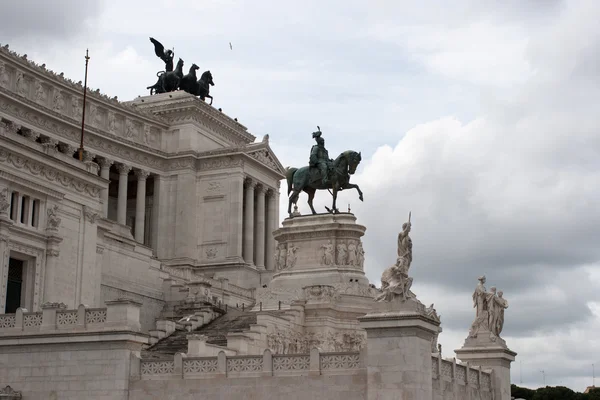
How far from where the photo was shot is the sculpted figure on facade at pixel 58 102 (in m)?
83.2

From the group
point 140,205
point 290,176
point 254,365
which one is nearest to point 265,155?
point 140,205

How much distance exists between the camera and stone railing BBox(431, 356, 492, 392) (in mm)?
40072

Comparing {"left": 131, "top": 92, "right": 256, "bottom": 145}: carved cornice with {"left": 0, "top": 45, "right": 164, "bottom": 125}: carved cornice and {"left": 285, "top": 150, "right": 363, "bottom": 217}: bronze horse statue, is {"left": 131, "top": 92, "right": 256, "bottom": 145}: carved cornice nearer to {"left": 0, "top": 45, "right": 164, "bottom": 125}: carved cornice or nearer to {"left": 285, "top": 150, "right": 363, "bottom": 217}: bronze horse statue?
{"left": 0, "top": 45, "right": 164, "bottom": 125}: carved cornice

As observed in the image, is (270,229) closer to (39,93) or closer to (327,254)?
(39,93)

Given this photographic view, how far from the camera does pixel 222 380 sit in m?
38.9

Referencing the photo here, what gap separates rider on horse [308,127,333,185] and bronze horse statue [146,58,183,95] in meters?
32.8

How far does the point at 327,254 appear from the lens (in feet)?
213

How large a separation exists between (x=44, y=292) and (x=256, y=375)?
20599 millimetres

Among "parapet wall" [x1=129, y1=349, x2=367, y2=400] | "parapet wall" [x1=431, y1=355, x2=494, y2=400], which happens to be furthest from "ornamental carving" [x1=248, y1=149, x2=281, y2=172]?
"parapet wall" [x1=129, y1=349, x2=367, y2=400]

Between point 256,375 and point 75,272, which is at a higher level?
point 75,272

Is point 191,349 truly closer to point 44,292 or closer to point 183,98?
point 44,292

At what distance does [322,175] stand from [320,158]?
1.34 meters

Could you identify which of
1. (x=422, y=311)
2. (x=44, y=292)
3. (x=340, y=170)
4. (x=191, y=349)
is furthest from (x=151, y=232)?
(x=422, y=311)

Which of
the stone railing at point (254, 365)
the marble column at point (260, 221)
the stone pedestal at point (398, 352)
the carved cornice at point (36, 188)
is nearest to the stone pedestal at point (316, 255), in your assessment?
the carved cornice at point (36, 188)
